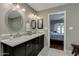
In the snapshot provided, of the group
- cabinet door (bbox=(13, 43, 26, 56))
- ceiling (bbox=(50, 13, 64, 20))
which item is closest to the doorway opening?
ceiling (bbox=(50, 13, 64, 20))

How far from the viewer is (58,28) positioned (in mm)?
1856

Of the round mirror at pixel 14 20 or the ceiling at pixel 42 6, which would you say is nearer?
the ceiling at pixel 42 6

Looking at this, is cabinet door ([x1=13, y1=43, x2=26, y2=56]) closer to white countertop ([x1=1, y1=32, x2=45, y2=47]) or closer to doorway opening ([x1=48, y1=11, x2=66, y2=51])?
white countertop ([x1=1, y1=32, x2=45, y2=47])

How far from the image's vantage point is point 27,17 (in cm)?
216

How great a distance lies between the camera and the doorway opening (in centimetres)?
188

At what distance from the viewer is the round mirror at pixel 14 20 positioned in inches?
77.6

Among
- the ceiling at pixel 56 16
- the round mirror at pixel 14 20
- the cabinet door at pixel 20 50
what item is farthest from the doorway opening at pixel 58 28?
the round mirror at pixel 14 20

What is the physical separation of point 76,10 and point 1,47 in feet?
5.32

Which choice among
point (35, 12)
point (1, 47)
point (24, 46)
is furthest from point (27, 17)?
point (1, 47)

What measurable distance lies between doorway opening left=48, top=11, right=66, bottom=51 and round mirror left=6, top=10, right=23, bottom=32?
2.33ft

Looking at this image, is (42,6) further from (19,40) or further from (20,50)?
(20,50)

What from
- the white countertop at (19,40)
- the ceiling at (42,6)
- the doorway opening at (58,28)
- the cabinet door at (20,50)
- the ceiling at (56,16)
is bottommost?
the cabinet door at (20,50)

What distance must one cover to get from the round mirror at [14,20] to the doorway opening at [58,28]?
71cm

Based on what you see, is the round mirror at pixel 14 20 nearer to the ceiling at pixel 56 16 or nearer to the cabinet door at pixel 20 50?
the cabinet door at pixel 20 50
